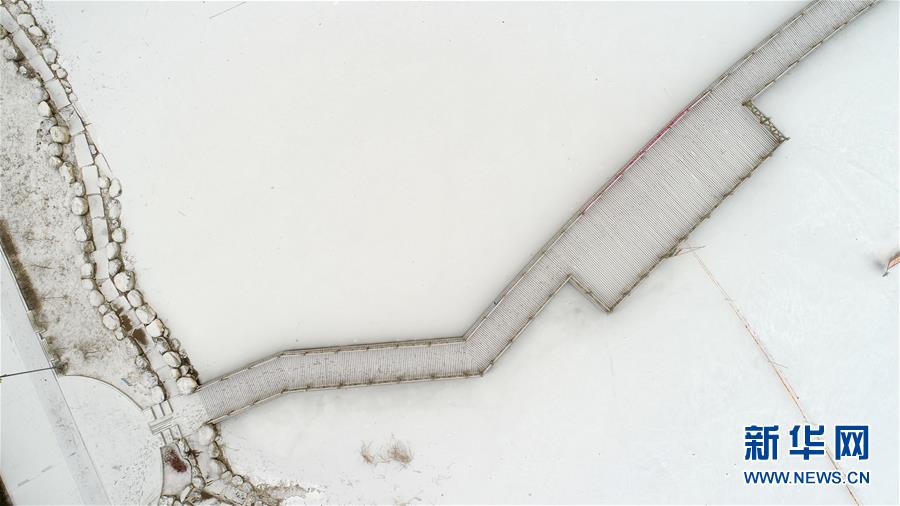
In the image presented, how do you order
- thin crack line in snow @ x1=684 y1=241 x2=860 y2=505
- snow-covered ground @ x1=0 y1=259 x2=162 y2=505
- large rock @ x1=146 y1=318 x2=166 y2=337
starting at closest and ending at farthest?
thin crack line in snow @ x1=684 y1=241 x2=860 y2=505
snow-covered ground @ x1=0 y1=259 x2=162 y2=505
large rock @ x1=146 y1=318 x2=166 y2=337

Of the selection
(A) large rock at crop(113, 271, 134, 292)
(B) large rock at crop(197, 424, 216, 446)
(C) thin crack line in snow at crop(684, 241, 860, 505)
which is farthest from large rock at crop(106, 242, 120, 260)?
(C) thin crack line in snow at crop(684, 241, 860, 505)

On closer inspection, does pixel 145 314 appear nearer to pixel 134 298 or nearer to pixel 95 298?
pixel 134 298

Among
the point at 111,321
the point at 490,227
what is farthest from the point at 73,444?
the point at 490,227

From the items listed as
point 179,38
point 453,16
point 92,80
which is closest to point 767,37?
point 453,16

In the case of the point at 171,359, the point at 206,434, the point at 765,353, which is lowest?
the point at 206,434

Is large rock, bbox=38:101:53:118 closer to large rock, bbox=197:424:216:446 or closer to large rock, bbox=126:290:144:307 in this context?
large rock, bbox=126:290:144:307

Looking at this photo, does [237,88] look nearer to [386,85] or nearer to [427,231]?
[386,85]
